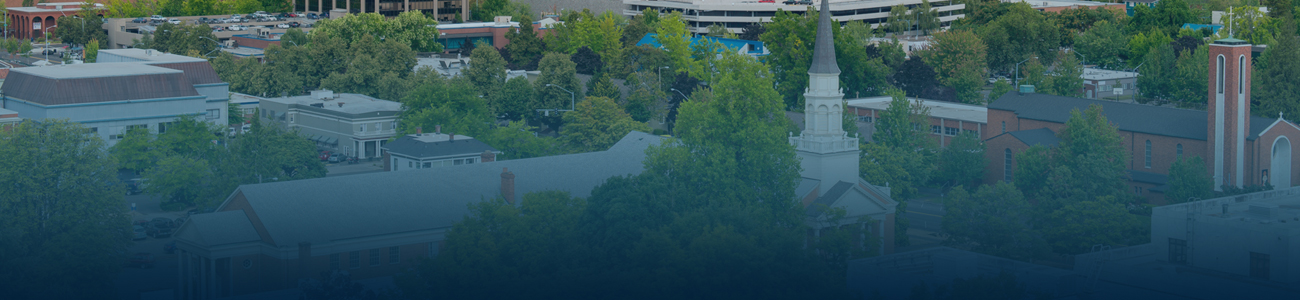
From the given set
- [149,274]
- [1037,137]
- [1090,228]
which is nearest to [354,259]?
[149,274]

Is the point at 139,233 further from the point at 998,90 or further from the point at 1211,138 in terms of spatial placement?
the point at 998,90

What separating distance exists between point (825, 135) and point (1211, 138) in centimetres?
3247

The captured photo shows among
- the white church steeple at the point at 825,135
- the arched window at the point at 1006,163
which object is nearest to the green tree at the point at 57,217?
the white church steeple at the point at 825,135

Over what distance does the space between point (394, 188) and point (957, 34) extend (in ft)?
316

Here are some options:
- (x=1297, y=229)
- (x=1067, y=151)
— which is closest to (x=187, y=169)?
(x=1067, y=151)

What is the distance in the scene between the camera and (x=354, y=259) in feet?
254

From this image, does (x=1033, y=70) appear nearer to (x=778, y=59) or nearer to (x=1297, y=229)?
(x=778, y=59)

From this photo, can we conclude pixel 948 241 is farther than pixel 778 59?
No

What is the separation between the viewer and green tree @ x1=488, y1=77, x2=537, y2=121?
13650 cm

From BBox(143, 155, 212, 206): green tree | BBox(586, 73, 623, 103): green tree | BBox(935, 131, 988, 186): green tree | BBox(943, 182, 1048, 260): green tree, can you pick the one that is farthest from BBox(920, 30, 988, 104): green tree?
BBox(143, 155, 212, 206): green tree

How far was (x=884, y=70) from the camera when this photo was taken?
146m

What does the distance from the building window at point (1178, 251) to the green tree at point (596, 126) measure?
4939 centimetres

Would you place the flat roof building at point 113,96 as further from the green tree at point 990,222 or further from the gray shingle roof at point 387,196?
the green tree at point 990,222

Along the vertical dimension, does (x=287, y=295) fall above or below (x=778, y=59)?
below
